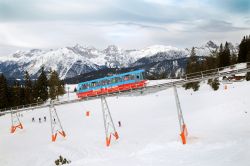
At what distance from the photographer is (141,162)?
25344 millimetres

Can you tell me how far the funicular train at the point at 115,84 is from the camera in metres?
56.1

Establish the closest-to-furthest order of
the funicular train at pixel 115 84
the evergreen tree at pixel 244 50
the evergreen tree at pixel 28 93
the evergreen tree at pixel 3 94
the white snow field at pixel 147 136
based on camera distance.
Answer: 1. the white snow field at pixel 147 136
2. the funicular train at pixel 115 84
3. the evergreen tree at pixel 3 94
4. the evergreen tree at pixel 28 93
5. the evergreen tree at pixel 244 50

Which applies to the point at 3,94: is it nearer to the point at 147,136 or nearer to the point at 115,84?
the point at 115,84

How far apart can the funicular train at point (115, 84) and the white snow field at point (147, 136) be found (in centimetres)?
623

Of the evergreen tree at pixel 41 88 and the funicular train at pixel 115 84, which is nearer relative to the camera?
the funicular train at pixel 115 84

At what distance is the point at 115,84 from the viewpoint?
5934 centimetres

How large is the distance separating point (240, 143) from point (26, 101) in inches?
3337

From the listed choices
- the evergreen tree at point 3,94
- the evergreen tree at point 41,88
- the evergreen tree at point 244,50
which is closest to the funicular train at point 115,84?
the evergreen tree at point 41,88

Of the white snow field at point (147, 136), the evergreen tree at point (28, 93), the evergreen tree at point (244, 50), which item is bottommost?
the white snow field at point (147, 136)

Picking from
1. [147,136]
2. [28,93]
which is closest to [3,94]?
[28,93]

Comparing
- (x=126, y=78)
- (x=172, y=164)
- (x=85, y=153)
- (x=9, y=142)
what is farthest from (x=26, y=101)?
(x=172, y=164)

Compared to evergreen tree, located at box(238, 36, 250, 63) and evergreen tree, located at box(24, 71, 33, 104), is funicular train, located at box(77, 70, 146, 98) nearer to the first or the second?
evergreen tree, located at box(24, 71, 33, 104)

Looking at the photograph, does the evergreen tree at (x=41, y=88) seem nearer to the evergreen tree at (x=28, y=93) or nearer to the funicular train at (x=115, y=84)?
the evergreen tree at (x=28, y=93)

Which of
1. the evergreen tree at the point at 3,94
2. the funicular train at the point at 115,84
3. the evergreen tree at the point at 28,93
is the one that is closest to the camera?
the funicular train at the point at 115,84
